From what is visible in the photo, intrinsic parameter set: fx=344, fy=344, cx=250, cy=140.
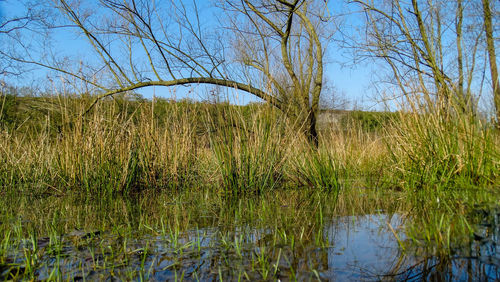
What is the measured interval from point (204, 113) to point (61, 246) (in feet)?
7.35

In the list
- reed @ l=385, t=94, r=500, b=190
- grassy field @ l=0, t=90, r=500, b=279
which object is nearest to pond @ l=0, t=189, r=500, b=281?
grassy field @ l=0, t=90, r=500, b=279

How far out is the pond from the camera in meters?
1.28

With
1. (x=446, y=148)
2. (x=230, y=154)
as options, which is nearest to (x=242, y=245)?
(x=230, y=154)

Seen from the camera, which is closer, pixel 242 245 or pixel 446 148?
pixel 242 245

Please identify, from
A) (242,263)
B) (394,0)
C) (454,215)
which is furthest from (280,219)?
(394,0)

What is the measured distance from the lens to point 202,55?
25.8 ft

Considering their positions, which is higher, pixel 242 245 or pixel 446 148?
pixel 446 148

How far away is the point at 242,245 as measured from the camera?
163cm

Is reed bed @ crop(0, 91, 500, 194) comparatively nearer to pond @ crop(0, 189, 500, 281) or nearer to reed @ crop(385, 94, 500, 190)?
reed @ crop(385, 94, 500, 190)

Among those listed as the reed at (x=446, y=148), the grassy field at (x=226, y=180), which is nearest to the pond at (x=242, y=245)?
the grassy field at (x=226, y=180)

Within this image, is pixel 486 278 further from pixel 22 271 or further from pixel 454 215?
pixel 22 271

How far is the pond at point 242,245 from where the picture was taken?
128cm

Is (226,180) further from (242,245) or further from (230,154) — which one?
(242,245)

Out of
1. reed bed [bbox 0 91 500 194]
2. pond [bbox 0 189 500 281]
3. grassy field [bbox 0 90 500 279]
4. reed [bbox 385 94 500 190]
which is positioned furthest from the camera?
reed bed [bbox 0 91 500 194]
